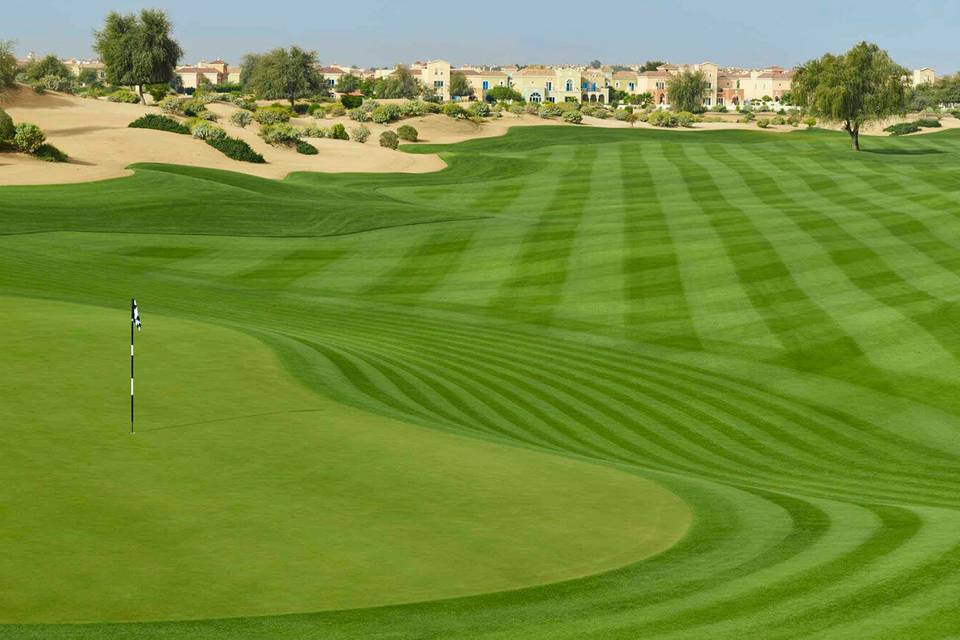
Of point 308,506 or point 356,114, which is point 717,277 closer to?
point 308,506

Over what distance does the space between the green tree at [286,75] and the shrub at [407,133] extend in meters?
36.1

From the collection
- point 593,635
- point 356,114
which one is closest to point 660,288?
point 593,635

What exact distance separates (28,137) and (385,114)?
Result: 195 ft

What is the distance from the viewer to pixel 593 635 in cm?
1076

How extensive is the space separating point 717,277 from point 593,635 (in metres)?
31.3

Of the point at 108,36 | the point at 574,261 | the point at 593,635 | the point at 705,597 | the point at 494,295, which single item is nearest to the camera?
the point at 593,635

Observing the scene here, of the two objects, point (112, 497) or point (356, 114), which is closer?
point (112, 497)

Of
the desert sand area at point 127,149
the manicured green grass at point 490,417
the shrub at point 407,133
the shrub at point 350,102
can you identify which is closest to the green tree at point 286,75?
the shrub at point 350,102

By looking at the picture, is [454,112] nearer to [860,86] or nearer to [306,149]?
[306,149]

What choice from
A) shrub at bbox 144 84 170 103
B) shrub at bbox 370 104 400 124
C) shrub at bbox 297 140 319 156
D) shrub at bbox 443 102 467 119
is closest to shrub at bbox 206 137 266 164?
shrub at bbox 297 140 319 156

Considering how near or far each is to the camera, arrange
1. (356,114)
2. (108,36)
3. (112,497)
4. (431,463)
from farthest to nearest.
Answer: (356,114)
(108,36)
(431,463)
(112,497)

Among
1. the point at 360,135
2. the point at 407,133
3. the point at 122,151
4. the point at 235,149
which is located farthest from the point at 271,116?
the point at 122,151

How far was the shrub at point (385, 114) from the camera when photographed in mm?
123750

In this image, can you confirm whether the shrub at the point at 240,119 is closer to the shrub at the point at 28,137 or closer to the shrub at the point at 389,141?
the shrub at the point at 389,141
